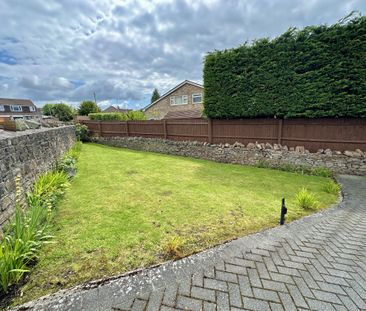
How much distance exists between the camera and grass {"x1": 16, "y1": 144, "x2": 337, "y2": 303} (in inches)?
96.3

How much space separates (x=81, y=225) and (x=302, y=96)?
8757 mm

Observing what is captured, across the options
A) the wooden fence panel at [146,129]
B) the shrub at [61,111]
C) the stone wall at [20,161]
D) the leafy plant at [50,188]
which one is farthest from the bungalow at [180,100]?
the leafy plant at [50,188]

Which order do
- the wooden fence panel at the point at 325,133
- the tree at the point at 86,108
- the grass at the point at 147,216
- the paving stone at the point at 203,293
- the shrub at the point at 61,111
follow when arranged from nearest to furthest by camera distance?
the paving stone at the point at 203,293 → the grass at the point at 147,216 → the wooden fence panel at the point at 325,133 → the shrub at the point at 61,111 → the tree at the point at 86,108

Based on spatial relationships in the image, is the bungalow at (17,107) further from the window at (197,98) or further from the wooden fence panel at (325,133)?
the wooden fence panel at (325,133)

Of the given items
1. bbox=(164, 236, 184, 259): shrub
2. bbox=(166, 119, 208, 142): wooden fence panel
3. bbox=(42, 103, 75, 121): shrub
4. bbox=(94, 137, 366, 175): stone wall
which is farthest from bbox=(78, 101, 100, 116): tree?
bbox=(164, 236, 184, 259): shrub

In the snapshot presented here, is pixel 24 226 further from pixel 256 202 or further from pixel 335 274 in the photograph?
pixel 256 202

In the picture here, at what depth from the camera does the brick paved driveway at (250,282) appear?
1843mm

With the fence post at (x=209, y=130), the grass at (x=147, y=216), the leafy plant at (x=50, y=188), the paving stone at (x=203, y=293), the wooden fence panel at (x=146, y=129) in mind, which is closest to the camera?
the paving stone at (x=203, y=293)

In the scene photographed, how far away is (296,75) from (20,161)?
30.6 feet

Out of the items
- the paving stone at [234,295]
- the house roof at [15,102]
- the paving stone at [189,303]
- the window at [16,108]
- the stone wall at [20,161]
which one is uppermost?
the house roof at [15,102]

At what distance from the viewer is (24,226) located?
2.57 meters

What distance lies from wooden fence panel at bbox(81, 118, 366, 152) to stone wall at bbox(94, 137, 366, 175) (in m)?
0.26

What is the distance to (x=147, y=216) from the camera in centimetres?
373

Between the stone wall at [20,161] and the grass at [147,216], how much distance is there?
0.83 meters
